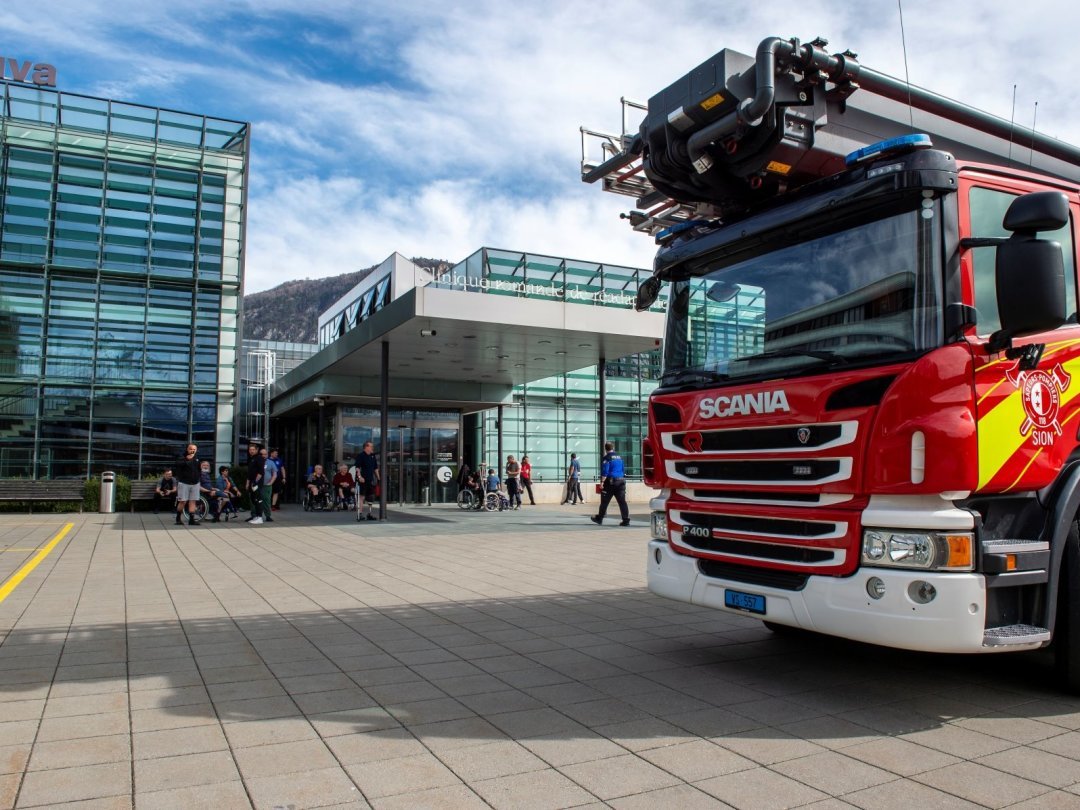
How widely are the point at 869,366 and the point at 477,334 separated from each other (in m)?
14.7

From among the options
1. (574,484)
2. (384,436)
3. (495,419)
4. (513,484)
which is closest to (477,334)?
(384,436)

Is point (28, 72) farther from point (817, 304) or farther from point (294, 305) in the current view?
point (294, 305)

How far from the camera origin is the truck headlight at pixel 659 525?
5535mm

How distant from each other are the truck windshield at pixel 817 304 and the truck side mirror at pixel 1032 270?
0.31 metres

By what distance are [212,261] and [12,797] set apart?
1032 inches

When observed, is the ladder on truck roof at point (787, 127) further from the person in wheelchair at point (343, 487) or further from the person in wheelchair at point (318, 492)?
the person in wheelchair at point (318, 492)

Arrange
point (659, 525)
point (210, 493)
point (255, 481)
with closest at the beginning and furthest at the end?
point (659, 525) → point (255, 481) → point (210, 493)

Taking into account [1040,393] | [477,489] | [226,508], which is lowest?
[226,508]

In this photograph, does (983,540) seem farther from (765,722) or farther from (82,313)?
(82,313)

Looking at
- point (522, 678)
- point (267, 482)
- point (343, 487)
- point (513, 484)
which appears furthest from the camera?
point (513, 484)

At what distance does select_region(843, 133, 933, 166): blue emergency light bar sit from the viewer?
433cm

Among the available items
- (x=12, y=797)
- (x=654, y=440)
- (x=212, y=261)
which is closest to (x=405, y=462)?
(x=212, y=261)

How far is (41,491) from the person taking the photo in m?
22.1

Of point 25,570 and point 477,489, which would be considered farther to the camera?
point 477,489
